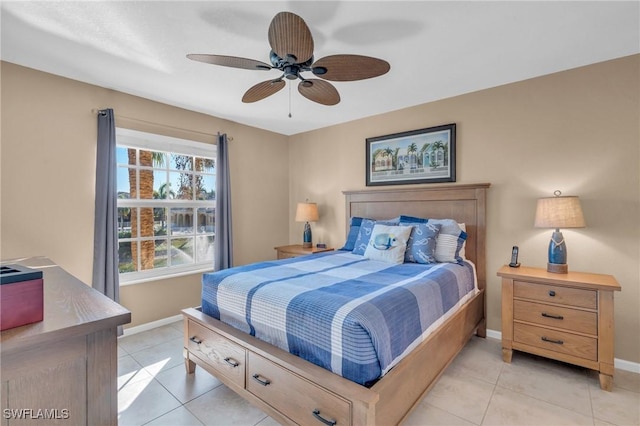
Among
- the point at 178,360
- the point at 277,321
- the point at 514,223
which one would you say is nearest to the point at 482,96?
the point at 514,223

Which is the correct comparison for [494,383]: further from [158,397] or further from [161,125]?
[161,125]

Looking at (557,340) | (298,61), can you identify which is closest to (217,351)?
(298,61)

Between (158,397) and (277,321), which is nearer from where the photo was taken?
(277,321)

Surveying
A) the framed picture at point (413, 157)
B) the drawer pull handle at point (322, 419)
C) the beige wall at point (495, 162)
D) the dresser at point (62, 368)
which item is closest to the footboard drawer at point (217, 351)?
the drawer pull handle at point (322, 419)

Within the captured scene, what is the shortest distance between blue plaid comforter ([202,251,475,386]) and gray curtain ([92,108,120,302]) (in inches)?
50.0

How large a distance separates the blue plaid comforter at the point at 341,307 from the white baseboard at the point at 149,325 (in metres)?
1.42

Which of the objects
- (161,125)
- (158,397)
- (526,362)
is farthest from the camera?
(161,125)

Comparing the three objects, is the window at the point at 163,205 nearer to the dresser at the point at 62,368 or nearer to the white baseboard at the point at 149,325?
the white baseboard at the point at 149,325

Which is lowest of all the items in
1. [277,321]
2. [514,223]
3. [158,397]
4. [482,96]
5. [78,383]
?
[158,397]

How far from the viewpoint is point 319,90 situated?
2211 mm

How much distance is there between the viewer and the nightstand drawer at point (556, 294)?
215 cm

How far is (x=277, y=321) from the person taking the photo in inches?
67.4

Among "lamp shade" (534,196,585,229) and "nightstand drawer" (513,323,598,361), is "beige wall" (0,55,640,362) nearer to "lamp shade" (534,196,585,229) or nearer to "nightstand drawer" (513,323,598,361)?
"lamp shade" (534,196,585,229)

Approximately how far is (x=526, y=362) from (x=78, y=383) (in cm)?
295
